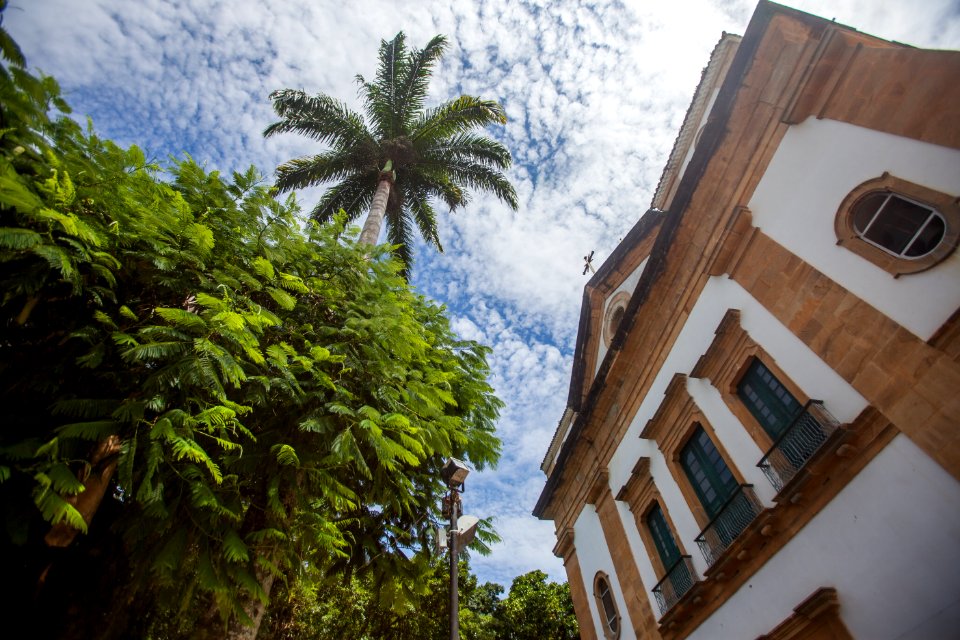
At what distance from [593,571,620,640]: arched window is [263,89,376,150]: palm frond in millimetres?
14237

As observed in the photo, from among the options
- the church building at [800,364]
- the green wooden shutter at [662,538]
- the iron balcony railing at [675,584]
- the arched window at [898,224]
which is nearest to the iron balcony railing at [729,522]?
the church building at [800,364]

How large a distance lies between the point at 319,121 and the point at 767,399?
14251 millimetres

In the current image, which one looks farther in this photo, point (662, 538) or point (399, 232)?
point (399, 232)

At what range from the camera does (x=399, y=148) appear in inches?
566

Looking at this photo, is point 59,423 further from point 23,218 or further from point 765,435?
point 765,435

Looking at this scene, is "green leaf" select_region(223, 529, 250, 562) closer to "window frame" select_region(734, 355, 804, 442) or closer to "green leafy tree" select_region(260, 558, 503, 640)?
"window frame" select_region(734, 355, 804, 442)

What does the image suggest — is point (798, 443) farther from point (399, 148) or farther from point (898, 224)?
point (399, 148)

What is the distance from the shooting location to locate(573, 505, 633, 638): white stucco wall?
988 centimetres

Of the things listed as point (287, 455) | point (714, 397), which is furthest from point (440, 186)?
point (287, 455)

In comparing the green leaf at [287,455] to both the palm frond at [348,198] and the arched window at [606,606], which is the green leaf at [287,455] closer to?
the arched window at [606,606]

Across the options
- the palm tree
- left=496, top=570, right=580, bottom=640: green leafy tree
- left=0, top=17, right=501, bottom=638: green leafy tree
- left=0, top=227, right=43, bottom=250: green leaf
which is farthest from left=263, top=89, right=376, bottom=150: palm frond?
left=496, top=570, right=580, bottom=640: green leafy tree

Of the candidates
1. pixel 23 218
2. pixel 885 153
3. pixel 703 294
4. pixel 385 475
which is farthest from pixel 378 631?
pixel 885 153

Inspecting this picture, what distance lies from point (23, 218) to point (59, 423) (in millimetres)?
1928

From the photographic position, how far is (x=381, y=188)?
525 inches
